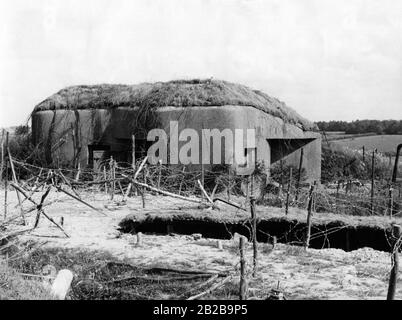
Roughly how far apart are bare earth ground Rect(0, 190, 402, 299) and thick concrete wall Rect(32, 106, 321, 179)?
5.34 meters

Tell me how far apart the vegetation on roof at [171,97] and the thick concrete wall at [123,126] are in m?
0.24

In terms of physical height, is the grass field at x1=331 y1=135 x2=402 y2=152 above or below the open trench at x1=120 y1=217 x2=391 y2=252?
above

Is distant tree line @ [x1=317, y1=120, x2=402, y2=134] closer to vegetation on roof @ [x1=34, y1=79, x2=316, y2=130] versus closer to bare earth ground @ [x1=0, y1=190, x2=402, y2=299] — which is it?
vegetation on roof @ [x1=34, y1=79, x2=316, y2=130]

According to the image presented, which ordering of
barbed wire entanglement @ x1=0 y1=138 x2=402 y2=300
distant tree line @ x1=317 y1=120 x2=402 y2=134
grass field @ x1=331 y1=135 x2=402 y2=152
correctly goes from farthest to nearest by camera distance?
distant tree line @ x1=317 y1=120 x2=402 y2=134, grass field @ x1=331 y1=135 x2=402 y2=152, barbed wire entanglement @ x1=0 y1=138 x2=402 y2=300

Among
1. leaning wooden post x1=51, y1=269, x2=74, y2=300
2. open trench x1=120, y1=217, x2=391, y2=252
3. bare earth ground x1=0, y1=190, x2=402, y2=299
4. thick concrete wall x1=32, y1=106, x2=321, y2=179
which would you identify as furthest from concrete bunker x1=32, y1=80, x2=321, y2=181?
leaning wooden post x1=51, y1=269, x2=74, y2=300

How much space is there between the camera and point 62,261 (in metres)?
9.08

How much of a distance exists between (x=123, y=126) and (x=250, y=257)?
1148cm

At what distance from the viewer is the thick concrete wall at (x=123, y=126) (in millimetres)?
17984

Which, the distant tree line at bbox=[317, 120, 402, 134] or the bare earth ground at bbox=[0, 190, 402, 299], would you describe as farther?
the distant tree line at bbox=[317, 120, 402, 134]

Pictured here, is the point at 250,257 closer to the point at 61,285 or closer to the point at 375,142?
the point at 61,285

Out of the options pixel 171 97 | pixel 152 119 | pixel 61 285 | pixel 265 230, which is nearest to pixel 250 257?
pixel 265 230

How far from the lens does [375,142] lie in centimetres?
4188

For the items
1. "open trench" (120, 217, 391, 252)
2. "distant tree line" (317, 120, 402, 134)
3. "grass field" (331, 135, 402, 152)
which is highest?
"distant tree line" (317, 120, 402, 134)

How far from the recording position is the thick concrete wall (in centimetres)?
1798
